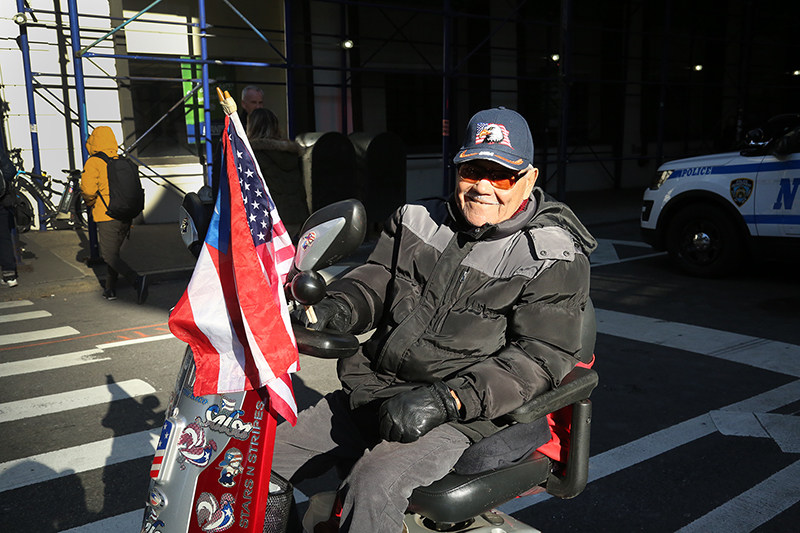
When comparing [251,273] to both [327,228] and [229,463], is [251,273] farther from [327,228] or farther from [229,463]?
[229,463]

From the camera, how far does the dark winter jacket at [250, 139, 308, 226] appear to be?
7.46m

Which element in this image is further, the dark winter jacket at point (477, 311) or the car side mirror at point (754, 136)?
the car side mirror at point (754, 136)

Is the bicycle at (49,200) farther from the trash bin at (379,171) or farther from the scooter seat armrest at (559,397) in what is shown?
the scooter seat armrest at (559,397)

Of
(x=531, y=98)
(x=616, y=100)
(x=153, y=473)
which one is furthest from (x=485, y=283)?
(x=616, y=100)

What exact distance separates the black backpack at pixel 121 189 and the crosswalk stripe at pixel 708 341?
4835 mm

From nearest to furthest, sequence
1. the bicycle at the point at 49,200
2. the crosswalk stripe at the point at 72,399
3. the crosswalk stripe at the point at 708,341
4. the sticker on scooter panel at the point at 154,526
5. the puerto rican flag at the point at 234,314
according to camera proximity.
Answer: the puerto rican flag at the point at 234,314 → the sticker on scooter panel at the point at 154,526 → the crosswalk stripe at the point at 72,399 → the crosswalk stripe at the point at 708,341 → the bicycle at the point at 49,200

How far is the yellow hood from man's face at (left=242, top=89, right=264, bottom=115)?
144cm

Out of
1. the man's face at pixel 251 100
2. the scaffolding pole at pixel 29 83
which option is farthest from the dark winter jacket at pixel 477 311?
the scaffolding pole at pixel 29 83

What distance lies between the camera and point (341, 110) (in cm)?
1409

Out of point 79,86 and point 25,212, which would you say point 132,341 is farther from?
point 25,212

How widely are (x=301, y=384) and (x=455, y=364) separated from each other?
9.37 feet

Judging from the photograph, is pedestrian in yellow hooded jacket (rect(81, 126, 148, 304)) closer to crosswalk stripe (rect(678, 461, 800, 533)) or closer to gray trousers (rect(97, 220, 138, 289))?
gray trousers (rect(97, 220, 138, 289))

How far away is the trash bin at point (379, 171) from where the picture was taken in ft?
35.4

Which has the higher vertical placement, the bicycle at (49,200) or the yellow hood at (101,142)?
the yellow hood at (101,142)
